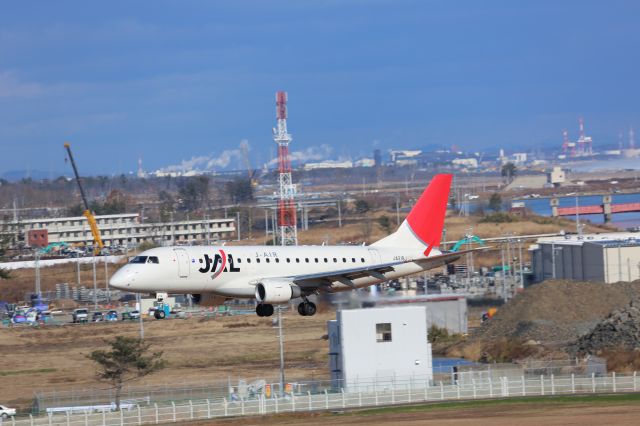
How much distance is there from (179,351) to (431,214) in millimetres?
28165

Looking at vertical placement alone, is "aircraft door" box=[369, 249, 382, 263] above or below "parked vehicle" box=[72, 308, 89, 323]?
above

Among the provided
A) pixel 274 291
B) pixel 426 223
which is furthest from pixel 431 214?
pixel 274 291

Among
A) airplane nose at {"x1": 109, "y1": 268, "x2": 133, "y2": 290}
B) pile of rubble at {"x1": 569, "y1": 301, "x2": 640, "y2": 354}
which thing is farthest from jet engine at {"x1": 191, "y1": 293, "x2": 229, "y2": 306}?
pile of rubble at {"x1": 569, "y1": 301, "x2": 640, "y2": 354}

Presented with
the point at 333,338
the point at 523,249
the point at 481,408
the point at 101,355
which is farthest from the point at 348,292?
the point at 523,249

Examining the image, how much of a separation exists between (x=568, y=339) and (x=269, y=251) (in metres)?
29.7

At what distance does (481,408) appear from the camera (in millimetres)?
62656

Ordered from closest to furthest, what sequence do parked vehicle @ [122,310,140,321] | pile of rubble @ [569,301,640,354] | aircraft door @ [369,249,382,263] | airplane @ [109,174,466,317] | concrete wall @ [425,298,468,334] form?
1. airplane @ [109,174,466,317]
2. aircraft door @ [369,249,382,263]
3. pile of rubble @ [569,301,640,354]
4. concrete wall @ [425,298,468,334]
5. parked vehicle @ [122,310,140,321]

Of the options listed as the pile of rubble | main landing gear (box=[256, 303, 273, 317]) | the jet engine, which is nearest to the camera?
the jet engine

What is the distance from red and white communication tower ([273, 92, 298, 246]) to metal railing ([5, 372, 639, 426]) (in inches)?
3050

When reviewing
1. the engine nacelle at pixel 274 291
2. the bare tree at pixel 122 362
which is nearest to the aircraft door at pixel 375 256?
the engine nacelle at pixel 274 291

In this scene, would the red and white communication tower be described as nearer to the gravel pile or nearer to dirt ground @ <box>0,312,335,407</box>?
dirt ground @ <box>0,312,335,407</box>

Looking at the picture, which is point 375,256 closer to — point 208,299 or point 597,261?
point 208,299

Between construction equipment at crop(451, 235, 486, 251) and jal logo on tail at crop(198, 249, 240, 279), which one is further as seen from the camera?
construction equipment at crop(451, 235, 486, 251)

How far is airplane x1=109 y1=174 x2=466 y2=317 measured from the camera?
200 feet
